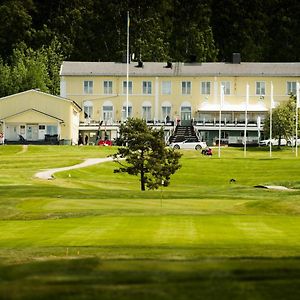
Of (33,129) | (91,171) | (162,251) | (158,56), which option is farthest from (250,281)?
(158,56)

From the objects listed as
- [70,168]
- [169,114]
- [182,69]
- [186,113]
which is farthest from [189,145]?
[70,168]

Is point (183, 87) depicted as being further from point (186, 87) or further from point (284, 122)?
point (284, 122)

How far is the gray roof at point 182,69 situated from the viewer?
4540 inches

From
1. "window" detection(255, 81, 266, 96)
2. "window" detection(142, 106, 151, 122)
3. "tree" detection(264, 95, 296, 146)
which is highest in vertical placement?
"window" detection(255, 81, 266, 96)

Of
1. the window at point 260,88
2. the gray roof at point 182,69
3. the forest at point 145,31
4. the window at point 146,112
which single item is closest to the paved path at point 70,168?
the gray roof at point 182,69

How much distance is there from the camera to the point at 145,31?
137 meters

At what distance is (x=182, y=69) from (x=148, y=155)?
67510mm

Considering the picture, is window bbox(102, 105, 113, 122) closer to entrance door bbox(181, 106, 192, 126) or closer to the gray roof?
the gray roof

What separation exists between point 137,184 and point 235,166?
42.0 feet

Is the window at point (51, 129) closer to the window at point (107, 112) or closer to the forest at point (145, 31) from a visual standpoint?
the window at point (107, 112)

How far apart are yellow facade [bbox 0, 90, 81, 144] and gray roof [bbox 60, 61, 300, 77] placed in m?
12.8

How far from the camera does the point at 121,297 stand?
12680mm

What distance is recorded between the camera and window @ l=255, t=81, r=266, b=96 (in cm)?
11619

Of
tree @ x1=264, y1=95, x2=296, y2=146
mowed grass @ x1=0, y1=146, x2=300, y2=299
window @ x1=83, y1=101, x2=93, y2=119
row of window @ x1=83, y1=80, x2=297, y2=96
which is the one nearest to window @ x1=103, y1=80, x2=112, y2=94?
row of window @ x1=83, y1=80, x2=297, y2=96
